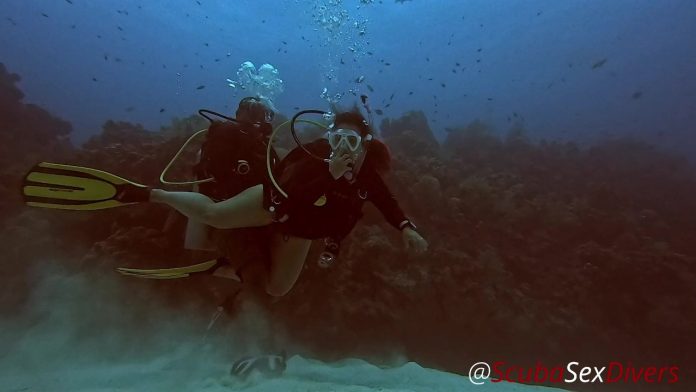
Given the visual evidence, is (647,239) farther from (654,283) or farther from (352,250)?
(352,250)

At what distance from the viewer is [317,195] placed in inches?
140

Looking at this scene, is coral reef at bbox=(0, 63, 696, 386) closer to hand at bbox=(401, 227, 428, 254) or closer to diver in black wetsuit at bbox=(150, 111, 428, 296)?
diver in black wetsuit at bbox=(150, 111, 428, 296)

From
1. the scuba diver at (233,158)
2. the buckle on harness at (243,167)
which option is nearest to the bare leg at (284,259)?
the scuba diver at (233,158)

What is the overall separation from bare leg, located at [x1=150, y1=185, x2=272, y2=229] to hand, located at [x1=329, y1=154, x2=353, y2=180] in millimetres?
796

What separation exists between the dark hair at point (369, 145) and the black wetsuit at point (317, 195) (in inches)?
2.4

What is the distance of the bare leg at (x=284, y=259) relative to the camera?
4.30 metres

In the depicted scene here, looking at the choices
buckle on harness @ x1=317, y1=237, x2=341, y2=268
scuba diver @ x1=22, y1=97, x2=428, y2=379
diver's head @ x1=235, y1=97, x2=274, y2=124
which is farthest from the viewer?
diver's head @ x1=235, y1=97, x2=274, y2=124

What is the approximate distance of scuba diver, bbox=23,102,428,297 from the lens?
11.7 feet

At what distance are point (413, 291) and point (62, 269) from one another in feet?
23.9

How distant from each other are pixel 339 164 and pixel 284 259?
1.43 meters

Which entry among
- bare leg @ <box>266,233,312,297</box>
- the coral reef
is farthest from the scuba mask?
the coral reef

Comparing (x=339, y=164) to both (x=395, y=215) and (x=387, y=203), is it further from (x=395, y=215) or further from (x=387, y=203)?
(x=395, y=215)

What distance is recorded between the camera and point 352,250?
7.55 meters

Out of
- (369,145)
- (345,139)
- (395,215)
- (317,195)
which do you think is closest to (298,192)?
(317,195)
